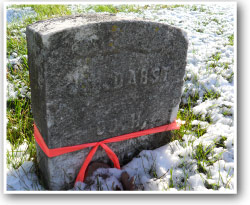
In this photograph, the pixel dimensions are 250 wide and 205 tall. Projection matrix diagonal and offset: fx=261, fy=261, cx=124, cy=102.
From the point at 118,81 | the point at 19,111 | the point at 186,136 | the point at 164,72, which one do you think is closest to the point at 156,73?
the point at 164,72

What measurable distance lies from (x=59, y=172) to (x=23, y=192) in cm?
26

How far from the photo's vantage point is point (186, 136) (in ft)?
7.91

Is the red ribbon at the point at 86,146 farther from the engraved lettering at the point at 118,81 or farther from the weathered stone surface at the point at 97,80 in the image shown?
the engraved lettering at the point at 118,81

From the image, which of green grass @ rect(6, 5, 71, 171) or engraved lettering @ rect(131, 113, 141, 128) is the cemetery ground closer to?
green grass @ rect(6, 5, 71, 171)

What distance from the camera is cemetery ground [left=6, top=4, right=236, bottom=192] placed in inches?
77.1

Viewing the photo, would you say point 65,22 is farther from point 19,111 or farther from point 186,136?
point 186,136

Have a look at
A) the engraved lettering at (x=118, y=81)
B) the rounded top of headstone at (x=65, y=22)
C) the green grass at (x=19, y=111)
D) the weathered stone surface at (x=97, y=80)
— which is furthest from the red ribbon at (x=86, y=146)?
the rounded top of headstone at (x=65, y=22)

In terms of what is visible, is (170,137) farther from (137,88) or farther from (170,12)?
(170,12)

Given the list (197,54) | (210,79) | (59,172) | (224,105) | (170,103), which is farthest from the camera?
(197,54)

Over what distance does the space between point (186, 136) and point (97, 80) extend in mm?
1103

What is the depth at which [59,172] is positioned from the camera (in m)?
1.88

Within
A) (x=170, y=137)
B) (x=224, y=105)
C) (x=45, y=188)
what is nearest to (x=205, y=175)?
(x=170, y=137)

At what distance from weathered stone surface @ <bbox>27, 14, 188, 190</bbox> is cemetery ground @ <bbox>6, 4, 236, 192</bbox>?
18 centimetres

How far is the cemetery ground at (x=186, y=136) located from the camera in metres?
1.96
